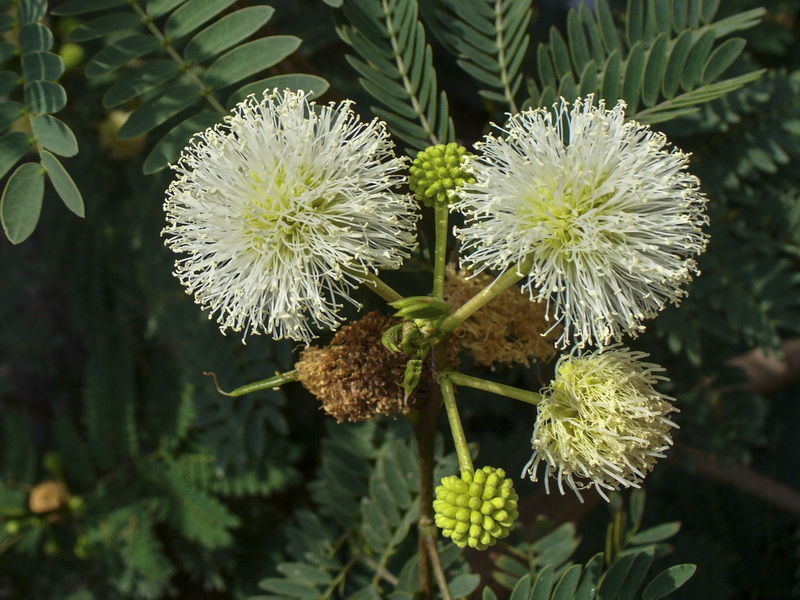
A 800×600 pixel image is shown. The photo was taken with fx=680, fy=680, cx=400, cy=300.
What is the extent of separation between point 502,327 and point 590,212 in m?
0.42

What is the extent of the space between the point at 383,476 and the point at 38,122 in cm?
136

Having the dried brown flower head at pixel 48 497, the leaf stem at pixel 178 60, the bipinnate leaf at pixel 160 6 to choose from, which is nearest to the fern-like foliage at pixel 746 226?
the leaf stem at pixel 178 60

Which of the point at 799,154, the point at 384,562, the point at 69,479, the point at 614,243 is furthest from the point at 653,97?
the point at 69,479

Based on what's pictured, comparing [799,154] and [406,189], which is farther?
[799,154]

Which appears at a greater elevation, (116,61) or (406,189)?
(116,61)

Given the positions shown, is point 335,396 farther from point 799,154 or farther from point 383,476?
point 799,154

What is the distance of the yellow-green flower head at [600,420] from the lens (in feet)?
4.68

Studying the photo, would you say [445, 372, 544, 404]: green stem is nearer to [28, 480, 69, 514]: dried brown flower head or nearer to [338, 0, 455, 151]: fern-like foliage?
[338, 0, 455, 151]: fern-like foliage

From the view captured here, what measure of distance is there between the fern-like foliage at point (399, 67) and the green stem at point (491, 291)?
1.75 feet

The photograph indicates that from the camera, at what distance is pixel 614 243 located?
142 centimetres

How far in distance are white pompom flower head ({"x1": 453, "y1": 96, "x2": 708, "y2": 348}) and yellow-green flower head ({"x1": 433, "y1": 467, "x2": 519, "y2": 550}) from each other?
13.7 inches

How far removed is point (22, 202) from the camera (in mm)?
1568

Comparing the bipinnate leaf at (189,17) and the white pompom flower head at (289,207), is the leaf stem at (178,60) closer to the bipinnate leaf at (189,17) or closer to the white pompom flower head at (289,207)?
the bipinnate leaf at (189,17)

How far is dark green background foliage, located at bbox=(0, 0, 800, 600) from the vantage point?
71.0 inches
